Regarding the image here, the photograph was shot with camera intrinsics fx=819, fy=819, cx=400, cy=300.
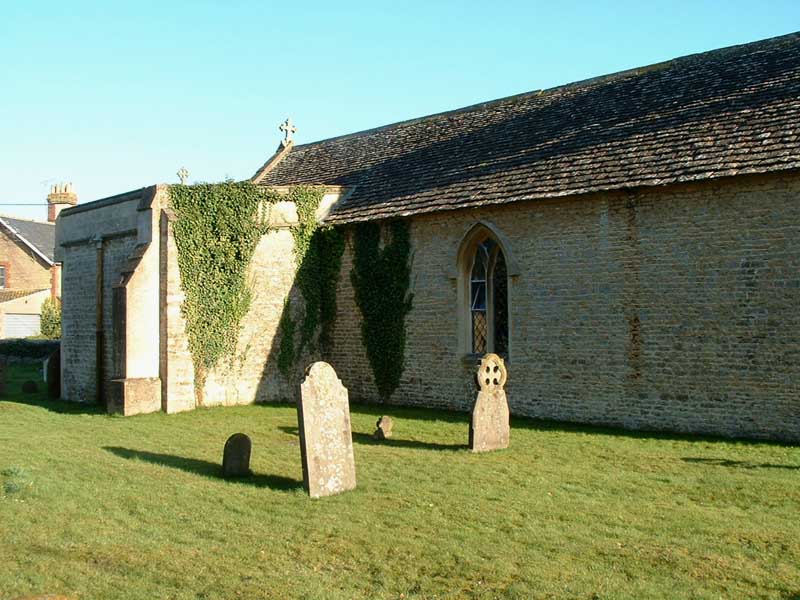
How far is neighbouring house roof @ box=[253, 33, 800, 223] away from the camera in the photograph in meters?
15.3

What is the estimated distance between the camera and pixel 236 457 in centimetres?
1155

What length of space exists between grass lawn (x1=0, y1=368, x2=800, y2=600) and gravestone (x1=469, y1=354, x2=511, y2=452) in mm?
396

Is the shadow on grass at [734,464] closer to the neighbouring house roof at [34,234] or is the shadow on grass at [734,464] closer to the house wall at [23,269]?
the neighbouring house roof at [34,234]

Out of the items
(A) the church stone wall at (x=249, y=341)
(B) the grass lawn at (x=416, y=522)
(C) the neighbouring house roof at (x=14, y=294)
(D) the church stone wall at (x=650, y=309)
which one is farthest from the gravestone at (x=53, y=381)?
(C) the neighbouring house roof at (x=14, y=294)

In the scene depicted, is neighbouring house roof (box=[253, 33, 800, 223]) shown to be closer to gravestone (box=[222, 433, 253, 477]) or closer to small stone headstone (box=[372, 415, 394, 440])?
small stone headstone (box=[372, 415, 394, 440])

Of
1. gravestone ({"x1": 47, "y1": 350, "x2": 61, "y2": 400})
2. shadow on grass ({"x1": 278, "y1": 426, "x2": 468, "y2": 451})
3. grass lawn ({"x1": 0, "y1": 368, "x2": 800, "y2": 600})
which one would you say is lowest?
grass lawn ({"x1": 0, "y1": 368, "x2": 800, "y2": 600})

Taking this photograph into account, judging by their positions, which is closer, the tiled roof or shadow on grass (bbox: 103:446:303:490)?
shadow on grass (bbox: 103:446:303:490)

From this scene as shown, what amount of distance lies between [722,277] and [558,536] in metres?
8.14

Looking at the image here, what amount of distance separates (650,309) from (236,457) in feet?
27.6

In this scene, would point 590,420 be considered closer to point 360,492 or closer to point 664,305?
point 664,305

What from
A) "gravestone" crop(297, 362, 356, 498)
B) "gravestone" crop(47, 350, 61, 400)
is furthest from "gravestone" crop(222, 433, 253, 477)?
"gravestone" crop(47, 350, 61, 400)

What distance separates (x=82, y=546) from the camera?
8.22 m

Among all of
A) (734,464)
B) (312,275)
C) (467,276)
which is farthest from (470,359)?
(734,464)

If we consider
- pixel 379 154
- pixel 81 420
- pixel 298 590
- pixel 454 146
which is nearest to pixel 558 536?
pixel 298 590
